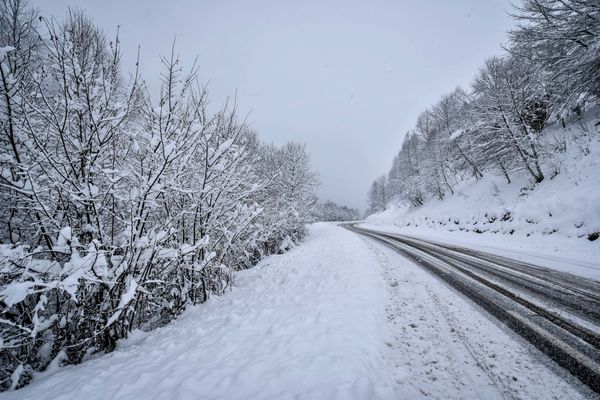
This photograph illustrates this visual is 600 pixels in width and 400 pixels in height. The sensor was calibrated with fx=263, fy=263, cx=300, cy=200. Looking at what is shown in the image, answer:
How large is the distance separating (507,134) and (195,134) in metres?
19.1

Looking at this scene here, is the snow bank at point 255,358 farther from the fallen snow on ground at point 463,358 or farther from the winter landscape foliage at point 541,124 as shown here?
the winter landscape foliage at point 541,124

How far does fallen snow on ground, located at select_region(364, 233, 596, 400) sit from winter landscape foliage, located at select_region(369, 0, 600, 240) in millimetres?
8390

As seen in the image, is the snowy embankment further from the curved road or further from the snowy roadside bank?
the curved road

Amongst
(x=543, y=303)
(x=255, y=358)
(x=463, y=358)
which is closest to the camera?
(x=463, y=358)

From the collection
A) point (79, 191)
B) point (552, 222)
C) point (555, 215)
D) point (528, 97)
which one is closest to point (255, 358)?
point (79, 191)

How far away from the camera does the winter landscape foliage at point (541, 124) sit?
973 cm

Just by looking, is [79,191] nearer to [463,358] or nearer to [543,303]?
[463,358]

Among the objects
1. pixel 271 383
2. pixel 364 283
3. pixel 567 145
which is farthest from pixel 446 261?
pixel 567 145

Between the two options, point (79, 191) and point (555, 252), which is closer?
point (79, 191)

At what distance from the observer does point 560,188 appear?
12.4 meters

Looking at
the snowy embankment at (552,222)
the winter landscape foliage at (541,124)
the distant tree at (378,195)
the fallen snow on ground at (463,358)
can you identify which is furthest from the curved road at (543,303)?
the distant tree at (378,195)

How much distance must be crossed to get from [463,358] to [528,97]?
63.0 ft

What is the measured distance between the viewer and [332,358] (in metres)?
3.09

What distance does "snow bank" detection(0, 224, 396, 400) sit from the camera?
278cm
